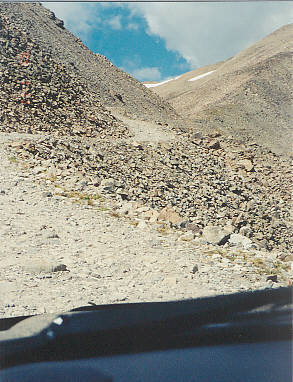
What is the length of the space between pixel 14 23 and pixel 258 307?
2555 cm

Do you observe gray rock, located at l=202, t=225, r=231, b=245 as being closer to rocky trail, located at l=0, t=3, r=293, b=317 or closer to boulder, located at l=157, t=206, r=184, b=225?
rocky trail, located at l=0, t=3, r=293, b=317

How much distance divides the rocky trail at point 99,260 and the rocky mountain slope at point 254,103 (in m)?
19.8

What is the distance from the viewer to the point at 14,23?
2219 cm

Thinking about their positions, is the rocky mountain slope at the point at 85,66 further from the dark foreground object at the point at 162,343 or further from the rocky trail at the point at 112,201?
the dark foreground object at the point at 162,343

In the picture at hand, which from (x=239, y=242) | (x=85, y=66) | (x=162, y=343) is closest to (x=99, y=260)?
(x=239, y=242)

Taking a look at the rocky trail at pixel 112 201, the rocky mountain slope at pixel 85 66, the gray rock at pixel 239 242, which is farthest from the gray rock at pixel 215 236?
the rocky mountain slope at pixel 85 66

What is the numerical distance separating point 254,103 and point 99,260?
Answer: 32843mm

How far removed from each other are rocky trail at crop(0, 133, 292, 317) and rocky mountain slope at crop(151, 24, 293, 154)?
19.8 m

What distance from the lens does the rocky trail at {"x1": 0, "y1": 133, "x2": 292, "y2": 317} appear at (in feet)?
14.5

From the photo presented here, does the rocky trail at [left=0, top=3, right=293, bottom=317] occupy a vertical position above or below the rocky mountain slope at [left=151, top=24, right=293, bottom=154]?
below

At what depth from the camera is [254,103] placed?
112 feet

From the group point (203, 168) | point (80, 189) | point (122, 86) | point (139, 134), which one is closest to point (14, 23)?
point (122, 86)

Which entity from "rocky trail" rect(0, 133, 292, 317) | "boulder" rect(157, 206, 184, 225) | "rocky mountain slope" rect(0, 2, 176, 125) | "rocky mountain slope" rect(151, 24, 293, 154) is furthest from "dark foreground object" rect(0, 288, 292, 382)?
"rocky mountain slope" rect(151, 24, 293, 154)

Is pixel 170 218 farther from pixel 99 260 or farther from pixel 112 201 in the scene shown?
pixel 99 260
